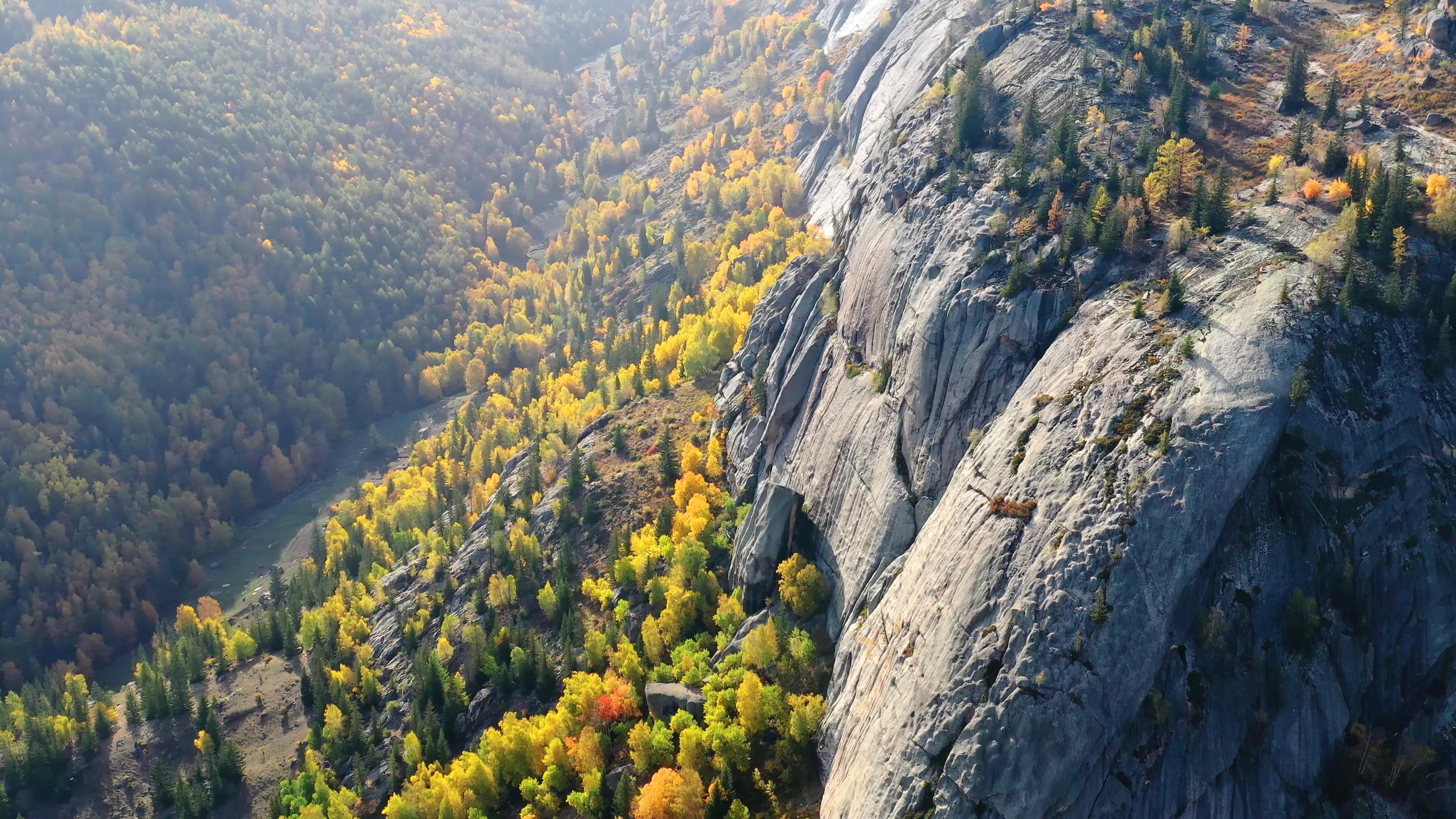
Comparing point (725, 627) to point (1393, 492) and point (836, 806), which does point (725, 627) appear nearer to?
point (836, 806)

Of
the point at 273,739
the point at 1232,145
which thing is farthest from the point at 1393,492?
the point at 273,739

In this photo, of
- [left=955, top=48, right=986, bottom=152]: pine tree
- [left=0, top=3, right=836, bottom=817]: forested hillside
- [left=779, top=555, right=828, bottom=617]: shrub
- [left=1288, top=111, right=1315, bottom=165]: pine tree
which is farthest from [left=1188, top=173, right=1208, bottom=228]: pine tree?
[left=0, top=3, right=836, bottom=817]: forested hillside

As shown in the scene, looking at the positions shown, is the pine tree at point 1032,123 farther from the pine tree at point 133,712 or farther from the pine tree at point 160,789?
the pine tree at point 133,712

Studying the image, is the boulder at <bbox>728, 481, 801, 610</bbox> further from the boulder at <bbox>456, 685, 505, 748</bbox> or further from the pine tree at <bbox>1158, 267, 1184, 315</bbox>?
the pine tree at <bbox>1158, 267, 1184, 315</bbox>

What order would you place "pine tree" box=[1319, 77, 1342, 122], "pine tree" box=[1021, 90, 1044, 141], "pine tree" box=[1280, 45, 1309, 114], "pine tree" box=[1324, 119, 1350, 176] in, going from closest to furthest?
"pine tree" box=[1324, 119, 1350, 176]
"pine tree" box=[1319, 77, 1342, 122]
"pine tree" box=[1280, 45, 1309, 114]
"pine tree" box=[1021, 90, 1044, 141]

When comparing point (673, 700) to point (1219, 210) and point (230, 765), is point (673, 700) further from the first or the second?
point (230, 765)
